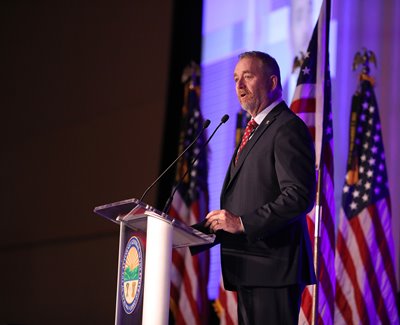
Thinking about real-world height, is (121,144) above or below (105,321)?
above

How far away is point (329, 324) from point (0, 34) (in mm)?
5140

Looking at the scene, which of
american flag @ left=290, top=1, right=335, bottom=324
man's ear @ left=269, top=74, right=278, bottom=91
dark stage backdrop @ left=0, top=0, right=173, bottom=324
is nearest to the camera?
man's ear @ left=269, top=74, right=278, bottom=91

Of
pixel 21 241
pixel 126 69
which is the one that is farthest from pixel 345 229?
pixel 21 241

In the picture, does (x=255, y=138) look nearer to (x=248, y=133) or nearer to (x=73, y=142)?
(x=248, y=133)

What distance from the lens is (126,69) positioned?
6598 millimetres

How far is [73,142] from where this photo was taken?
22.2ft

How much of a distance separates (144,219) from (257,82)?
743mm

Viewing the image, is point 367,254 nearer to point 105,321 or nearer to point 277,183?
point 277,183

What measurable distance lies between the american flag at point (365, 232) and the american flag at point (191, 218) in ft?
3.65

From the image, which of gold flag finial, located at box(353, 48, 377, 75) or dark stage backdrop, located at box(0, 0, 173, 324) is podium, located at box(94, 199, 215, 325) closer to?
gold flag finial, located at box(353, 48, 377, 75)

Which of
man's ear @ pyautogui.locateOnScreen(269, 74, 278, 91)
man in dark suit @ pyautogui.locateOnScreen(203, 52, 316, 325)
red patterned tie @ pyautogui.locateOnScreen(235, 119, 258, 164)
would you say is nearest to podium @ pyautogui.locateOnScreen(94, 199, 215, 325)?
man in dark suit @ pyautogui.locateOnScreen(203, 52, 316, 325)

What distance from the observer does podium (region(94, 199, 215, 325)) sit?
2.29m

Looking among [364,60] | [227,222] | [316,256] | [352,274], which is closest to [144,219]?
[227,222]

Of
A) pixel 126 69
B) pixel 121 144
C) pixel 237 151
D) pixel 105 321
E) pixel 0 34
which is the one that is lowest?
pixel 105 321
